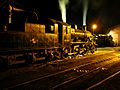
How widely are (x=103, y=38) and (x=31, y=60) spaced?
32.1m

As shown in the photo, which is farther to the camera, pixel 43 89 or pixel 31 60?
pixel 31 60

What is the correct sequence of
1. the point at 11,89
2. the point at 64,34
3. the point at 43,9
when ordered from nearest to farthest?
1. the point at 11,89
2. the point at 64,34
3. the point at 43,9

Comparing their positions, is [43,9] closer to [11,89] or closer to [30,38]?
[30,38]

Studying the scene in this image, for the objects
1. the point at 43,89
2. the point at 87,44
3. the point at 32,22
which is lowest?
the point at 43,89

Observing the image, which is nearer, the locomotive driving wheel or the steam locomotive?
the steam locomotive

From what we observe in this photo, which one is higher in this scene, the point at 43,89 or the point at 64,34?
the point at 64,34

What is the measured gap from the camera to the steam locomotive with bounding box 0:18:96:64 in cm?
1331

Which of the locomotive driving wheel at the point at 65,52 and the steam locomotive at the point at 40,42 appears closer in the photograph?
the steam locomotive at the point at 40,42

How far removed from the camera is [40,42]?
16219mm

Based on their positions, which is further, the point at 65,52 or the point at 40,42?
the point at 65,52

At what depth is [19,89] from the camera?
8180 mm

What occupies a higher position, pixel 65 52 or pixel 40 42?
pixel 40 42

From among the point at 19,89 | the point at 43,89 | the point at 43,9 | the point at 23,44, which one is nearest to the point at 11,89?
the point at 19,89

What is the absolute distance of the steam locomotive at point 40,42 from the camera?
→ 524 inches
